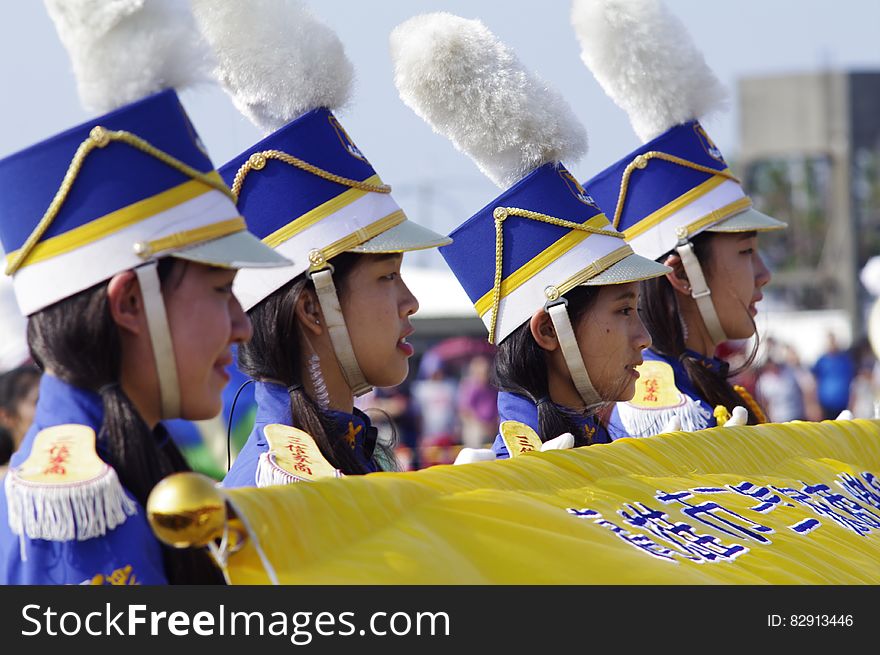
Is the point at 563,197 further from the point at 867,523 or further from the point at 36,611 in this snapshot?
the point at 36,611

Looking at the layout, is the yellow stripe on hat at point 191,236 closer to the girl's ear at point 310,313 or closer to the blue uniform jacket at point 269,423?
the blue uniform jacket at point 269,423

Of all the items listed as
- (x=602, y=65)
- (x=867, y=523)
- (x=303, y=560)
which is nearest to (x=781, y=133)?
(x=602, y=65)

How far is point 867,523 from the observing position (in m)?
3.20

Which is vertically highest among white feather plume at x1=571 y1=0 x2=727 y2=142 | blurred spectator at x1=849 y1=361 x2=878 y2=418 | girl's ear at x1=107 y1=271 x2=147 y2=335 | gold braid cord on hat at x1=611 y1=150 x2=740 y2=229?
white feather plume at x1=571 y1=0 x2=727 y2=142

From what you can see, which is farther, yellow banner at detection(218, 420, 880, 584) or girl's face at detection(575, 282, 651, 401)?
girl's face at detection(575, 282, 651, 401)

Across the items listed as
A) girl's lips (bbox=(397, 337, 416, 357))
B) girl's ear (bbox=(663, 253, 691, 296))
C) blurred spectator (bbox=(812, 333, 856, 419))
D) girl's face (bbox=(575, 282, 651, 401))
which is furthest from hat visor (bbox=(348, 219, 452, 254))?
blurred spectator (bbox=(812, 333, 856, 419))

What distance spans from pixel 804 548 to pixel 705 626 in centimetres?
78

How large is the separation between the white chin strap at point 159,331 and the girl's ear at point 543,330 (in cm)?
174

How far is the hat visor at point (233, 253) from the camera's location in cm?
207

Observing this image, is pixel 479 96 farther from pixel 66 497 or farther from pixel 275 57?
pixel 66 497

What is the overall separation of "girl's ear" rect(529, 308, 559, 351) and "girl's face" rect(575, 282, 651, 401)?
67 millimetres

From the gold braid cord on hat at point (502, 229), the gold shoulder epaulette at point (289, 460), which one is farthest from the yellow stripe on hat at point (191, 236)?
the gold braid cord on hat at point (502, 229)

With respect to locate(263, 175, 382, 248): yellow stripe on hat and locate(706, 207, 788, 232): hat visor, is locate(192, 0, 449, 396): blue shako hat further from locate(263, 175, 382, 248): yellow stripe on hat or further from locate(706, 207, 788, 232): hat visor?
locate(706, 207, 788, 232): hat visor

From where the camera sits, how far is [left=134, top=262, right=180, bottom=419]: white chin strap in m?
2.04
